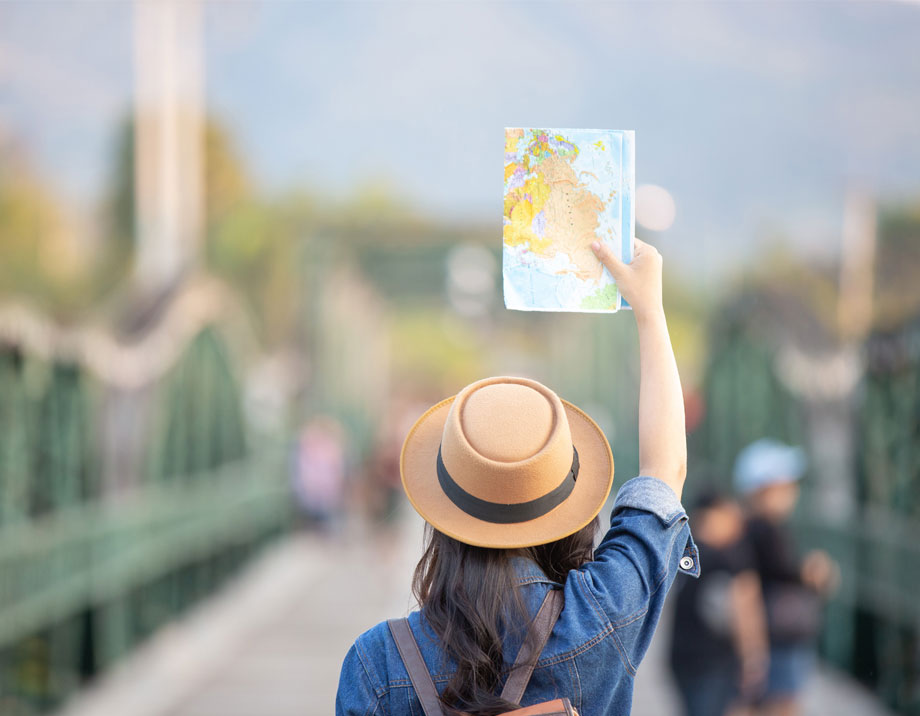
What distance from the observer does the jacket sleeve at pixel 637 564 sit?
154 cm

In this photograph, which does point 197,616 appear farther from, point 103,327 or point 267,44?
point 267,44

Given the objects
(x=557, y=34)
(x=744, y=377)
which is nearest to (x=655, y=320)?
(x=744, y=377)

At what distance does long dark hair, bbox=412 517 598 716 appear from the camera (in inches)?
59.2

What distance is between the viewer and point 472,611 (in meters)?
1.54

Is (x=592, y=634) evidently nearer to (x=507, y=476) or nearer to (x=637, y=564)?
(x=637, y=564)

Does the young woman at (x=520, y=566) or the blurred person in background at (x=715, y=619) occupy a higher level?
the young woman at (x=520, y=566)

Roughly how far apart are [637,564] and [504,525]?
0.72 ft

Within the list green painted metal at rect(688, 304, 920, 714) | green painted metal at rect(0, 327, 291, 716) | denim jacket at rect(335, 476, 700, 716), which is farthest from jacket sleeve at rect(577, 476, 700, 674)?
green painted metal at rect(688, 304, 920, 714)

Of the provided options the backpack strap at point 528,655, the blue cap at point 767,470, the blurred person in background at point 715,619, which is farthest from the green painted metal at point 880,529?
the backpack strap at point 528,655

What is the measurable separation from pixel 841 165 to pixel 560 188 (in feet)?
436

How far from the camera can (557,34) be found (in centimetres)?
16825

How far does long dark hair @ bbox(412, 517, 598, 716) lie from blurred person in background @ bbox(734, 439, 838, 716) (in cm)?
337

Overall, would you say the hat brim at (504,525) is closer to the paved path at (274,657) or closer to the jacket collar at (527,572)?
the jacket collar at (527,572)

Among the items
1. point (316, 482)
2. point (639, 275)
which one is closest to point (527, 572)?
point (639, 275)
